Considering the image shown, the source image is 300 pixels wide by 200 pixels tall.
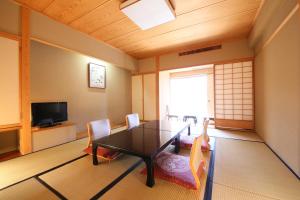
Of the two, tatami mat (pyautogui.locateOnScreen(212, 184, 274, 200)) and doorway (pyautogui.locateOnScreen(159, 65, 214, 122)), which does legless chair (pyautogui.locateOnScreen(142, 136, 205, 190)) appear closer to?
tatami mat (pyautogui.locateOnScreen(212, 184, 274, 200))

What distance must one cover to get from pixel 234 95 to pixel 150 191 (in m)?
3.71

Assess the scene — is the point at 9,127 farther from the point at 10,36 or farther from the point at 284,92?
the point at 284,92

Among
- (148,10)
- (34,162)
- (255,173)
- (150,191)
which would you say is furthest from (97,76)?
(255,173)

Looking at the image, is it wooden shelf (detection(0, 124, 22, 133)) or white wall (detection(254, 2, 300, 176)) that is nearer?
white wall (detection(254, 2, 300, 176))

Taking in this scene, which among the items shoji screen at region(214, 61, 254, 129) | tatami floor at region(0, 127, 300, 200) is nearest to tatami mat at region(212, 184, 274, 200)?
tatami floor at region(0, 127, 300, 200)

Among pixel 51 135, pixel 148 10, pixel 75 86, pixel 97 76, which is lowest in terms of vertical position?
pixel 51 135

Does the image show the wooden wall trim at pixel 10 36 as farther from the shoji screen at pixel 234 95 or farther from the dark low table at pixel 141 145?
the shoji screen at pixel 234 95

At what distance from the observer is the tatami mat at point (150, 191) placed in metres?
1.33

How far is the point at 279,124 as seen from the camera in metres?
2.17

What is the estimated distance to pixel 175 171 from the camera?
1.62m

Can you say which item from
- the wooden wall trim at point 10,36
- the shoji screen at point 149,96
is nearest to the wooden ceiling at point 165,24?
the wooden wall trim at point 10,36

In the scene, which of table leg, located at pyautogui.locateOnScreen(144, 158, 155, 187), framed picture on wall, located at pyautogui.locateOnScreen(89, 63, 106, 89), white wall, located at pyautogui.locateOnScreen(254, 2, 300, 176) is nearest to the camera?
table leg, located at pyautogui.locateOnScreen(144, 158, 155, 187)

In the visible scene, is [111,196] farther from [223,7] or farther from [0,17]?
[223,7]

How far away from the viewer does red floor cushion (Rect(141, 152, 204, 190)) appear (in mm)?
1472
